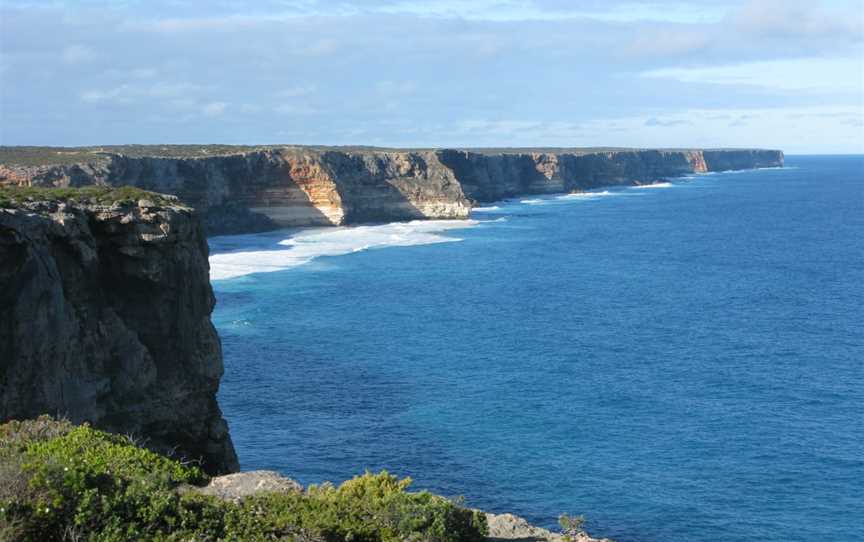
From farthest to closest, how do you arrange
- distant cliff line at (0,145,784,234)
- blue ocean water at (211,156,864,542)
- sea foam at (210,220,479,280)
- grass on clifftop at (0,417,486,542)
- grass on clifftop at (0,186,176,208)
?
distant cliff line at (0,145,784,234) → sea foam at (210,220,479,280) → blue ocean water at (211,156,864,542) → grass on clifftop at (0,186,176,208) → grass on clifftop at (0,417,486,542)

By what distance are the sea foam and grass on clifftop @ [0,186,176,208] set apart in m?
46.7

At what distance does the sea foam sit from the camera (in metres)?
89.7

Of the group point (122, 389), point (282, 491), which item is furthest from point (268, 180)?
point (282, 491)

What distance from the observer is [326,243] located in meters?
112

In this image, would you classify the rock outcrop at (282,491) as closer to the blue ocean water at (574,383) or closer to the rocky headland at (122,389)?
the rocky headland at (122,389)

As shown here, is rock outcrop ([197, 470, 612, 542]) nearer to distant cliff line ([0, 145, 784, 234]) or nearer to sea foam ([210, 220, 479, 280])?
sea foam ([210, 220, 479, 280])

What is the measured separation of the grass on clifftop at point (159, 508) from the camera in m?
14.4

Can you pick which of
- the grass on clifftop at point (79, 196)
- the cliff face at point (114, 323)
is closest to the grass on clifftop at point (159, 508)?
the cliff face at point (114, 323)

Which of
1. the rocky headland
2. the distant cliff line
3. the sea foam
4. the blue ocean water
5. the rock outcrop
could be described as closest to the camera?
the rocky headland

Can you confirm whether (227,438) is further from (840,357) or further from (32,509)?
(840,357)

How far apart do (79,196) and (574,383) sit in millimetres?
27356

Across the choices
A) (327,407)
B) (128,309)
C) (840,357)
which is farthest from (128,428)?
(840,357)

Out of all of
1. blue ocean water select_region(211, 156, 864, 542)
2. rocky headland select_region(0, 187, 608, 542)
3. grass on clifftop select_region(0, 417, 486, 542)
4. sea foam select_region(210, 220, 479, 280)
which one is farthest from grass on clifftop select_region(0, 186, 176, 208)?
sea foam select_region(210, 220, 479, 280)

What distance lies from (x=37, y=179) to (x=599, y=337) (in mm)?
52216
